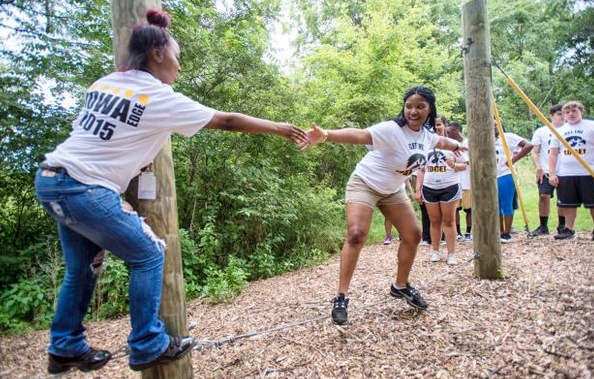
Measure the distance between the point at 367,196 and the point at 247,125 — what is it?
1.47m

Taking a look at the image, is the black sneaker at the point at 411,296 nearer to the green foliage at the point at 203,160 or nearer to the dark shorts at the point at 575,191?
the green foliage at the point at 203,160

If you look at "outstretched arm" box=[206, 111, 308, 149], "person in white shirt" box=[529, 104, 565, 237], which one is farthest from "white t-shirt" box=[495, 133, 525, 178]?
"outstretched arm" box=[206, 111, 308, 149]

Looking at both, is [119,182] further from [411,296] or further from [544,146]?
[544,146]

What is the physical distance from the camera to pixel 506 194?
637 centimetres

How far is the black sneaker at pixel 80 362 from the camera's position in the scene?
198 centimetres

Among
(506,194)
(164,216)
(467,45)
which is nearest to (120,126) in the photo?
(164,216)

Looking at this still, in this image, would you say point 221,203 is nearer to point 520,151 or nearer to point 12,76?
point 12,76

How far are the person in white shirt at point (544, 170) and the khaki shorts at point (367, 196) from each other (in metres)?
4.55

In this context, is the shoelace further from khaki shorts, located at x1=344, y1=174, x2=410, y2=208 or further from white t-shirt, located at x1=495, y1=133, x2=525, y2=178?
white t-shirt, located at x1=495, y1=133, x2=525, y2=178

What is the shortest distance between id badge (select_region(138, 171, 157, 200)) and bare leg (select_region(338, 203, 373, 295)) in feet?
5.38

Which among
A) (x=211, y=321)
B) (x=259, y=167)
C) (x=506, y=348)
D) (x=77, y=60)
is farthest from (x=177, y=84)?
(x=506, y=348)

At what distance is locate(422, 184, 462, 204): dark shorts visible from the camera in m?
5.21

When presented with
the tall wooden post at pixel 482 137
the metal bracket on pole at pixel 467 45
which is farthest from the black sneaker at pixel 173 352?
the metal bracket on pole at pixel 467 45

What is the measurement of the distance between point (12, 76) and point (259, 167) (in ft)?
12.5
